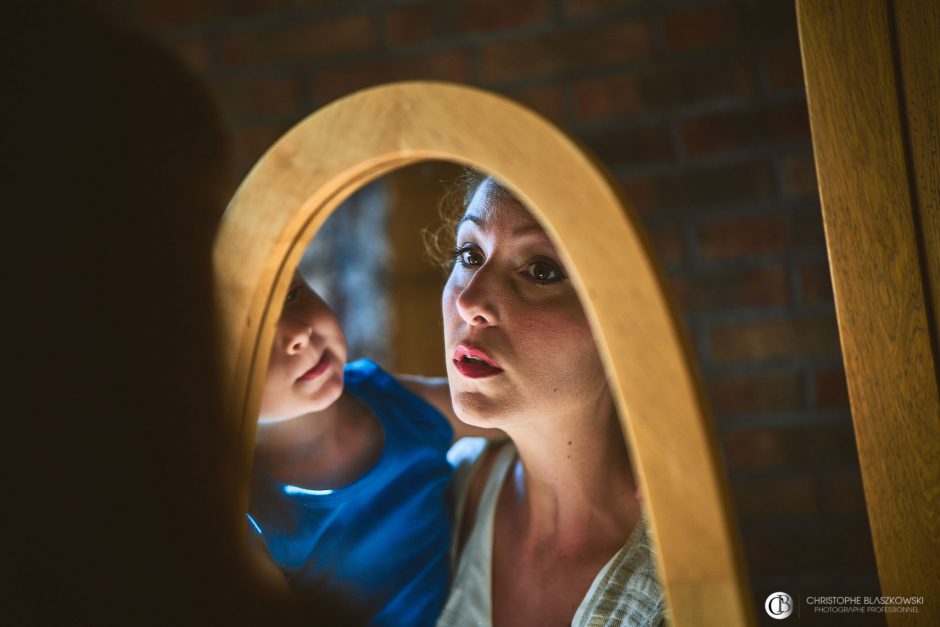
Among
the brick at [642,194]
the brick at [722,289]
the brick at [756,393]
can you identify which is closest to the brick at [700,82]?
the brick at [642,194]

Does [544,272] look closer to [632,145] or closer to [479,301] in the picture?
[479,301]

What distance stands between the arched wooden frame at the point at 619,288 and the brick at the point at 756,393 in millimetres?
599

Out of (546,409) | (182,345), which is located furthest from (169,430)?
(546,409)

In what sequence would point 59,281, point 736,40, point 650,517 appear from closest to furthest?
point 59,281 → point 650,517 → point 736,40

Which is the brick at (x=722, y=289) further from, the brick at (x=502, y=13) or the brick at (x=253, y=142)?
the brick at (x=253, y=142)

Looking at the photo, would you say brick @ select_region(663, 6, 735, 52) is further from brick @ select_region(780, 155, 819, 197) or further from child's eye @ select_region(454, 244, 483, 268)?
child's eye @ select_region(454, 244, 483, 268)

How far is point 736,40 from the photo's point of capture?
1.06 metres

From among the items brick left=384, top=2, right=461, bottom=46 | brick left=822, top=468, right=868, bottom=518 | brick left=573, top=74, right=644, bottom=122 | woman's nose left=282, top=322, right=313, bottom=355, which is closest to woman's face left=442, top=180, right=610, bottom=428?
woman's nose left=282, top=322, right=313, bottom=355

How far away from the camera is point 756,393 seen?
98 cm

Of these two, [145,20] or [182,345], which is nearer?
[182,345]

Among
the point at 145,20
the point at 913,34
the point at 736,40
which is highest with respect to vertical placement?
the point at 145,20

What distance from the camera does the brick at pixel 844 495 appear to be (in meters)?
0.81

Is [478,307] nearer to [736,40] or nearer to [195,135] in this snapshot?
[195,135]

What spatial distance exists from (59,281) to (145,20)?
1245mm
